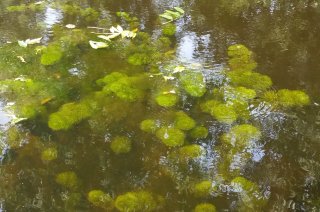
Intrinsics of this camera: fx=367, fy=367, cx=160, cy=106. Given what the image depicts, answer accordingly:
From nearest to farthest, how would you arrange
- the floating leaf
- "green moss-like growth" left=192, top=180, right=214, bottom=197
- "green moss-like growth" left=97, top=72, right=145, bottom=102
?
"green moss-like growth" left=192, top=180, right=214, bottom=197, "green moss-like growth" left=97, top=72, right=145, bottom=102, the floating leaf

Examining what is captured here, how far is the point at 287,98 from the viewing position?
338cm

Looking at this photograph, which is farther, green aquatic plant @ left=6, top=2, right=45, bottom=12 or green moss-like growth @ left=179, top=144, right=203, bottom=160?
green aquatic plant @ left=6, top=2, right=45, bottom=12

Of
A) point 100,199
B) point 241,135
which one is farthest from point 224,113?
point 100,199

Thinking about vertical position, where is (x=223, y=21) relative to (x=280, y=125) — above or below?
above

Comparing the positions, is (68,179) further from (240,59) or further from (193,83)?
(240,59)

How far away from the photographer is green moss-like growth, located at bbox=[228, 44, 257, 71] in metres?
3.78

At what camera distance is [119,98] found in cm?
346

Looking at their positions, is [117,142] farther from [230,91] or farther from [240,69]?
[240,69]

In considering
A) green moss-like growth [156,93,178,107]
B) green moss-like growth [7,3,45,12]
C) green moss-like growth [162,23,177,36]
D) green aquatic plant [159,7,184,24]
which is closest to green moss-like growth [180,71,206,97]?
green moss-like growth [156,93,178,107]

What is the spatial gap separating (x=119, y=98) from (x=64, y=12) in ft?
6.53

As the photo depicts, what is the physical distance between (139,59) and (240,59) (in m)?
1.07

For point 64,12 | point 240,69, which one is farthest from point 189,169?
point 64,12

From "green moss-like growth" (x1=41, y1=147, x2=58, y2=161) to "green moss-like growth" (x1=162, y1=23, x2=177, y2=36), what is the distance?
2.05m

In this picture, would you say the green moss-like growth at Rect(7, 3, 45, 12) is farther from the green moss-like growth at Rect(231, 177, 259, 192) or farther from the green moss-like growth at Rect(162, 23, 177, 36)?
the green moss-like growth at Rect(231, 177, 259, 192)
